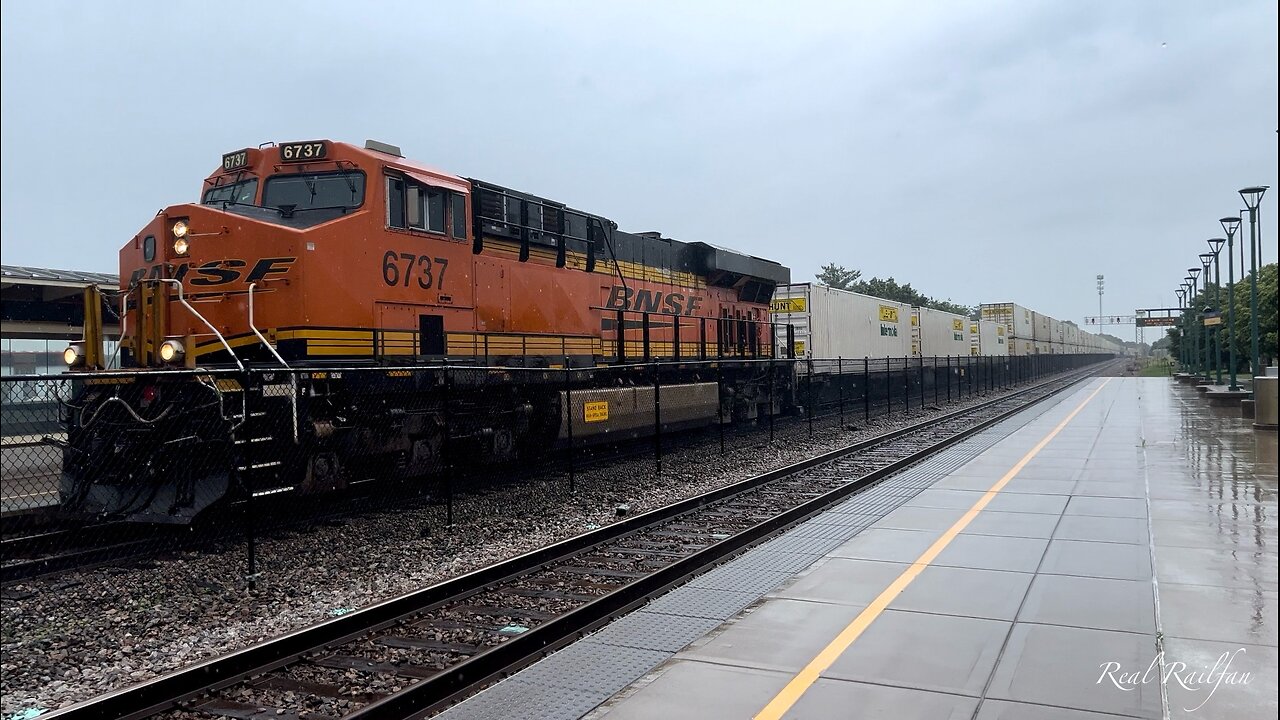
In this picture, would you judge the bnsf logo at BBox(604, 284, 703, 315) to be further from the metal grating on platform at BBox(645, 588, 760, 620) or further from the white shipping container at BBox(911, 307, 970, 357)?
the white shipping container at BBox(911, 307, 970, 357)

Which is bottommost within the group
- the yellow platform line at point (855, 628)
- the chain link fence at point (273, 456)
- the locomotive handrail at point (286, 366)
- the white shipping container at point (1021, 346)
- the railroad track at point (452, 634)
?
the railroad track at point (452, 634)

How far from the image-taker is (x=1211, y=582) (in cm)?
617

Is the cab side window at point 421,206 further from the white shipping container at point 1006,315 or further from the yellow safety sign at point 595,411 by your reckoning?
the white shipping container at point 1006,315

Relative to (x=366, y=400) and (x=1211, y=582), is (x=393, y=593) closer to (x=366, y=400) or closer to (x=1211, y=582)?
(x=366, y=400)

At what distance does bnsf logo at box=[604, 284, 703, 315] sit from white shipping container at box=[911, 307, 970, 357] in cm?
2102

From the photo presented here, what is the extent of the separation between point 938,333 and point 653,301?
26970 millimetres

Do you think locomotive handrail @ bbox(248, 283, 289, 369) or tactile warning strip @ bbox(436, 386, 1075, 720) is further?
locomotive handrail @ bbox(248, 283, 289, 369)

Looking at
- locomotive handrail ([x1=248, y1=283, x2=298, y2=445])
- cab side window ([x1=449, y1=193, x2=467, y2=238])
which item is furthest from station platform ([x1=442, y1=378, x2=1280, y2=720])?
cab side window ([x1=449, y1=193, x2=467, y2=238])

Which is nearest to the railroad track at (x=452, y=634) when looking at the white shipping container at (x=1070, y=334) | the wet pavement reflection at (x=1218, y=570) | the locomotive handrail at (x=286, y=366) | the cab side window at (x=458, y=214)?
the locomotive handrail at (x=286, y=366)

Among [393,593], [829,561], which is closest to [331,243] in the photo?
[393,593]

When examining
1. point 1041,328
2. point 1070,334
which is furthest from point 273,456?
point 1070,334

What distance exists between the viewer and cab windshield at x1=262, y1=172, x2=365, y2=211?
10227 millimetres

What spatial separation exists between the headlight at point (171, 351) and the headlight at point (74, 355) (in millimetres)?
969

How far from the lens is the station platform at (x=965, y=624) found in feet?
14.1
